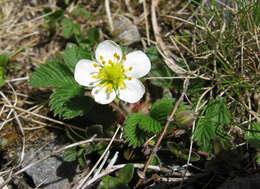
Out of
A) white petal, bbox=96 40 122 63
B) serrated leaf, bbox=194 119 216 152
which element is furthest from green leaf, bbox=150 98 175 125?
white petal, bbox=96 40 122 63

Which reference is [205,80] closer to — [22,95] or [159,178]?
[159,178]

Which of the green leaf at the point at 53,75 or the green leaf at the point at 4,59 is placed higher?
the green leaf at the point at 4,59

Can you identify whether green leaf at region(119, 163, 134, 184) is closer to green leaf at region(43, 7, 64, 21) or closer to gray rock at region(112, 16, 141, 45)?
gray rock at region(112, 16, 141, 45)

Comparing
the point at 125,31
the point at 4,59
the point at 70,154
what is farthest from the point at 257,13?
the point at 4,59

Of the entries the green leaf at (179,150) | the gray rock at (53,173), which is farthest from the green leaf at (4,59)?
the green leaf at (179,150)

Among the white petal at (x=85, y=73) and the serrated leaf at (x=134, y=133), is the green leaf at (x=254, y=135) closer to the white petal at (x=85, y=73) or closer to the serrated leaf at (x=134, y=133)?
the serrated leaf at (x=134, y=133)

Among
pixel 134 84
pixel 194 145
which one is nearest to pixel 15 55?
pixel 134 84

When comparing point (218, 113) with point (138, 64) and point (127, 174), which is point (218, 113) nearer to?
point (138, 64)
